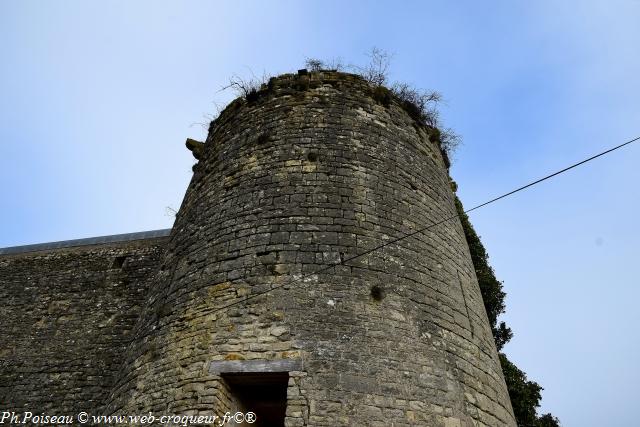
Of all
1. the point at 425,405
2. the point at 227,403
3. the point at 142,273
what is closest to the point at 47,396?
the point at 142,273

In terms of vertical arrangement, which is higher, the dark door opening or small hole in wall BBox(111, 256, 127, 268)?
small hole in wall BBox(111, 256, 127, 268)

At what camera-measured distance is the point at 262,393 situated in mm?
4895

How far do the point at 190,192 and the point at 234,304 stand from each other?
9.96ft

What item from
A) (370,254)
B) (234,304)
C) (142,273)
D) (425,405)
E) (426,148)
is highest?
(426,148)

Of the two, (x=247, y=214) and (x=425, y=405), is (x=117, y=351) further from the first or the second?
(x=425, y=405)

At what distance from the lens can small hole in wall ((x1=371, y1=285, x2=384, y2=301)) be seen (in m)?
4.92

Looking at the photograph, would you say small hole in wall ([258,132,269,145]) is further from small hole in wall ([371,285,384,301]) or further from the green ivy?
the green ivy

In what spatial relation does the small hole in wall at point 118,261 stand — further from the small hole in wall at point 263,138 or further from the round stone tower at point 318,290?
the small hole in wall at point 263,138

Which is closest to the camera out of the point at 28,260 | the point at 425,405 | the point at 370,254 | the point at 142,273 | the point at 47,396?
the point at 425,405

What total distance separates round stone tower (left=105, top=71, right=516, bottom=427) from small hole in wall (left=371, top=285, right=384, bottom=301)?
12mm

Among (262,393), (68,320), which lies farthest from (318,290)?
(68,320)

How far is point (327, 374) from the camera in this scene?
432cm

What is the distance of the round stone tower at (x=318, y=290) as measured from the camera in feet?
14.4

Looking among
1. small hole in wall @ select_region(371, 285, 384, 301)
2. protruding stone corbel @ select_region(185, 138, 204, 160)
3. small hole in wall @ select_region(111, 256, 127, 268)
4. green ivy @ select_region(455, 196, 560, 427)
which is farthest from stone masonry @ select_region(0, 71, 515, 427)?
green ivy @ select_region(455, 196, 560, 427)
